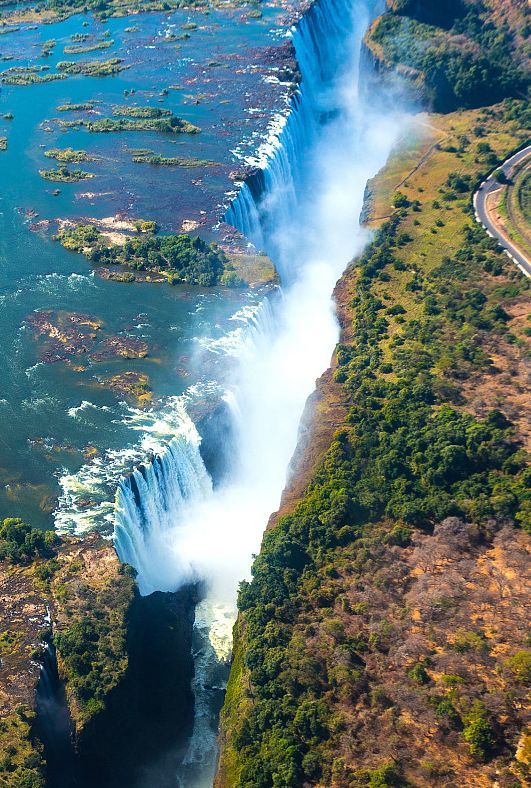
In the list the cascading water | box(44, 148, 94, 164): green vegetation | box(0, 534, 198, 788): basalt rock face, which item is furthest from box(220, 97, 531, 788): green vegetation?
box(44, 148, 94, 164): green vegetation

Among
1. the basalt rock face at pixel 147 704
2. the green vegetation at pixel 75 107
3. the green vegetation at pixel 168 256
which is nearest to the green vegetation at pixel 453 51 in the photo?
the green vegetation at pixel 75 107

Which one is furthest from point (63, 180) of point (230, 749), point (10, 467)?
point (230, 749)

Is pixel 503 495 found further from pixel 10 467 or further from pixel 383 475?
pixel 10 467

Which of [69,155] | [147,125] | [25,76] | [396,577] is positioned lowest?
[396,577]

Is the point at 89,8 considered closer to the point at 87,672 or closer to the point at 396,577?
the point at 396,577

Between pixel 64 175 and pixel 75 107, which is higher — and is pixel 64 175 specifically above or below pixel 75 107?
below

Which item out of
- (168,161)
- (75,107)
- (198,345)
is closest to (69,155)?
(168,161)

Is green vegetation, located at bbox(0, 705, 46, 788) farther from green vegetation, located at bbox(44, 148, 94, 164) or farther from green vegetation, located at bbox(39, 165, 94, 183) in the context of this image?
green vegetation, located at bbox(44, 148, 94, 164)

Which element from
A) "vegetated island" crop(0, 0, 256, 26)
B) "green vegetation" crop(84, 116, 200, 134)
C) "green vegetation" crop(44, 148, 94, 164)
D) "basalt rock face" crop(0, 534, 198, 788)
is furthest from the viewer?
"vegetated island" crop(0, 0, 256, 26)
